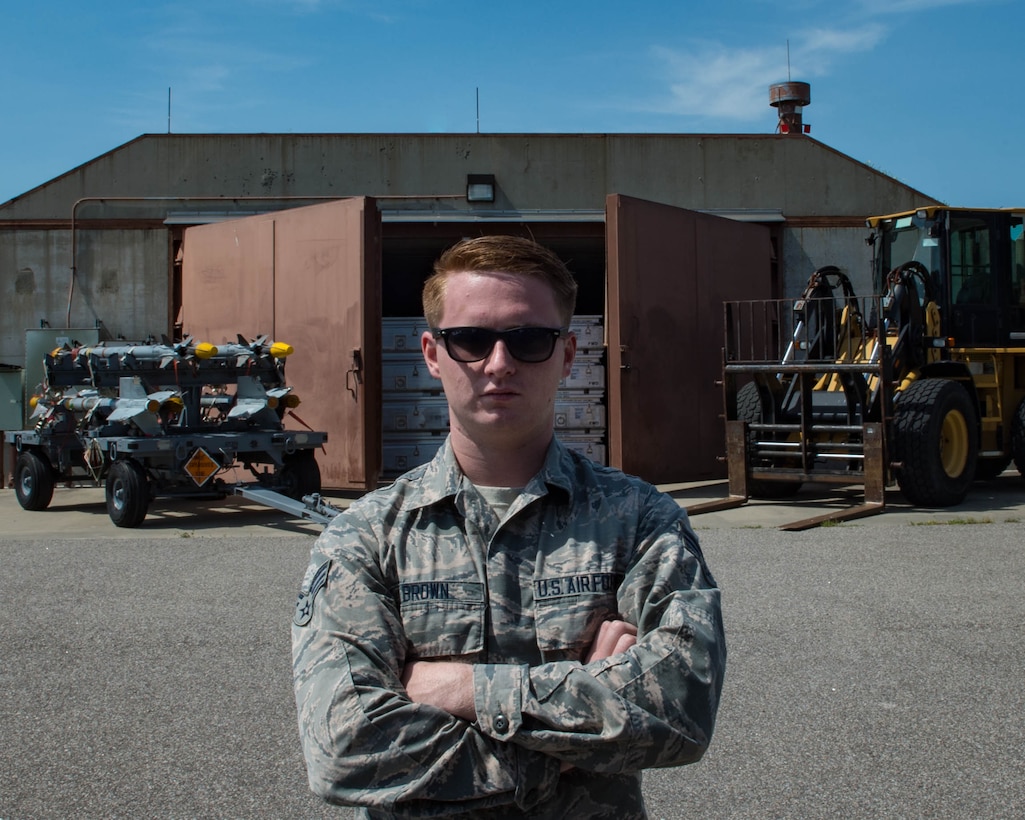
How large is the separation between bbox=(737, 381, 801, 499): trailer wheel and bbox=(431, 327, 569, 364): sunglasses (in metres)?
9.52

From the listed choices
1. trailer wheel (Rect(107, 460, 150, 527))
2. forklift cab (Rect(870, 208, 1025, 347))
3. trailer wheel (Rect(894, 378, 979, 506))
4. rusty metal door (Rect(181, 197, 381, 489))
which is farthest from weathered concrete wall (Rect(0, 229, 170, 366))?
trailer wheel (Rect(894, 378, 979, 506))

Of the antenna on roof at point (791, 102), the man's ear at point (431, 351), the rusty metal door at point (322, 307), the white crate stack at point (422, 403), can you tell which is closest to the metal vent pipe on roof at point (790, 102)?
the antenna on roof at point (791, 102)

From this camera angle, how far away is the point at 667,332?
1393 cm

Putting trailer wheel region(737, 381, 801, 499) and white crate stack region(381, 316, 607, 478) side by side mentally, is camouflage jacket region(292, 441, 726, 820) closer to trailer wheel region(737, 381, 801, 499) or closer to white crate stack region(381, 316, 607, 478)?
trailer wheel region(737, 381, 801, 499)

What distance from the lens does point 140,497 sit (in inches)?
400

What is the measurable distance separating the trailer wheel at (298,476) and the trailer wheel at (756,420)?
14.9ft

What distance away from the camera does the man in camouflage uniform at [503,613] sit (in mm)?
1879

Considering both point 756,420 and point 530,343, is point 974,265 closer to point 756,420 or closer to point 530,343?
point 756,420

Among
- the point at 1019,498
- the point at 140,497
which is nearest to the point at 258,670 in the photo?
the point at 140,497

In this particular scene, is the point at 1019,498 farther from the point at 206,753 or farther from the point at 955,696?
the point at 206,753

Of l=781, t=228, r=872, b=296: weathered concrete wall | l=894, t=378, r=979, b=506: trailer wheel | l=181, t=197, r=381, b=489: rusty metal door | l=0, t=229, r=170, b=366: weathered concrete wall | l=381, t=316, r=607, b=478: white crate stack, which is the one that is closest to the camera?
l=894, t=378, r=979, b=506: trailer wheel

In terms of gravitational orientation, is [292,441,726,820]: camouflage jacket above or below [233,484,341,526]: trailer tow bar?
above

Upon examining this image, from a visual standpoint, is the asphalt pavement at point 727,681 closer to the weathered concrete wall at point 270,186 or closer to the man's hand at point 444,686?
the man's hand at point 444,686

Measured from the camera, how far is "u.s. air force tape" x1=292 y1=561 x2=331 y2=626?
6.82 ft
